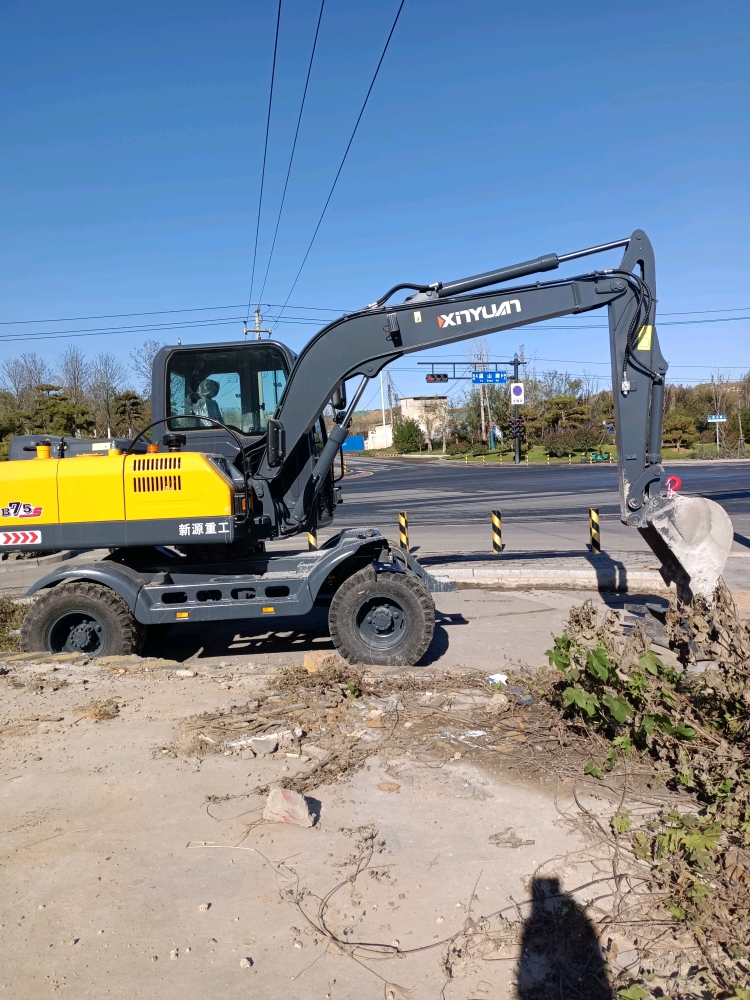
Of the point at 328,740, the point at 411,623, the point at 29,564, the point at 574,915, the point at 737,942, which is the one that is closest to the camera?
the point at 737,942

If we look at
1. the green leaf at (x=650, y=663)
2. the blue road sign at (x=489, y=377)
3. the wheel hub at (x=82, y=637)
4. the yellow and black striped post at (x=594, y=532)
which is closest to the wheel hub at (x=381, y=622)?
the wheel hub at (x=82, y=637)

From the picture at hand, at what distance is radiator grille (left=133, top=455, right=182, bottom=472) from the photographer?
23.5 ft

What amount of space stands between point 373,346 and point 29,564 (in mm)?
9931

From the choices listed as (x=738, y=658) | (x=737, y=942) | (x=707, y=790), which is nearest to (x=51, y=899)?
(x=737, y=942)

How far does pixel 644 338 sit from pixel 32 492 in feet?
21.2

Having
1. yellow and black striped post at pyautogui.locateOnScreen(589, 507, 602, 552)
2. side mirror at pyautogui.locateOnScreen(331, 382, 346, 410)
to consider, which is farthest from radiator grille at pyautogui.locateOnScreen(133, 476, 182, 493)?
yellow and black striped post at pyautogui.locateOnScreen(589, 507, 602, 552)

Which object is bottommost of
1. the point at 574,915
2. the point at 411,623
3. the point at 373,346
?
the point at 574,915

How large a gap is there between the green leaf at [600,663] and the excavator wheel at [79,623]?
4.62 m

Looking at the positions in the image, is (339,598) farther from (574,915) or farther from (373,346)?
(574,915)

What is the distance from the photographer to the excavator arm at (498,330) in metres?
7.75

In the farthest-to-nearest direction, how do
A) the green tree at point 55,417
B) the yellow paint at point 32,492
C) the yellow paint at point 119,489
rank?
1. the green tree at point 55,417
2. the yellow paint at point 32,492
3. the yellow paint at point 119,489

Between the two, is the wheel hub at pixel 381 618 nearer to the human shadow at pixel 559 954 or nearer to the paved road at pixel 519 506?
the human shadow at pixel 559 954

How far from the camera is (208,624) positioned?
9.83m

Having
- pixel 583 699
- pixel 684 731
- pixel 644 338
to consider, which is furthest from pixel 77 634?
pixel 644 338
